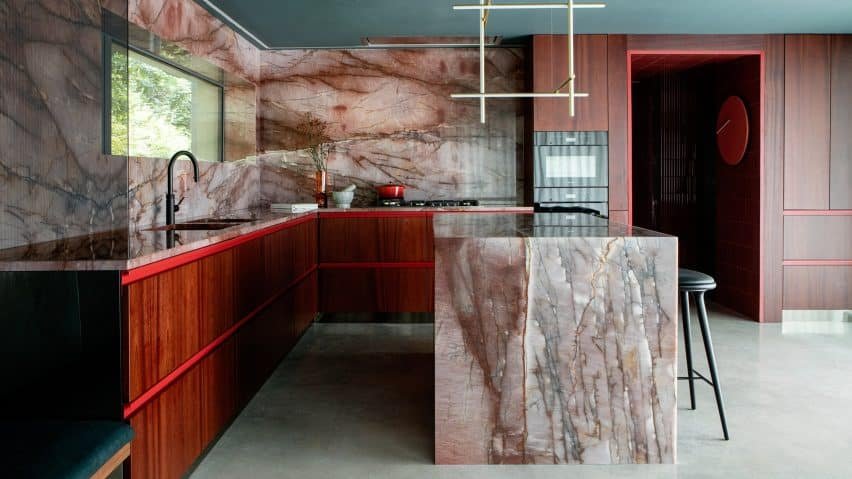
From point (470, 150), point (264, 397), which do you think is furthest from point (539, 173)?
point (264, 397)

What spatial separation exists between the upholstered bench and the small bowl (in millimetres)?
4121

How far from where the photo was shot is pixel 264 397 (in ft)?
12.9

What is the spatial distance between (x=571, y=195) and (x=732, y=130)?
1.72 m

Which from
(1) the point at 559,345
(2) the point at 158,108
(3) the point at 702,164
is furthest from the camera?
(3) the point at 702,164

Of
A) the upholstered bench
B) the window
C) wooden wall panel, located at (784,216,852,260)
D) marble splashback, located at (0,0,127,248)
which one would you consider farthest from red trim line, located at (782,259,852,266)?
the upholstered bench

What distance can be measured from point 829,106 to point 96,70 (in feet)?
18.2

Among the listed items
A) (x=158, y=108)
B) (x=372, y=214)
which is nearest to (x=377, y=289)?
(x=372, y=214)

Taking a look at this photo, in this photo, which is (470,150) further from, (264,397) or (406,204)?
(264,397)

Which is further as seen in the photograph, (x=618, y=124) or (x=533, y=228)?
(x=618, y=124)

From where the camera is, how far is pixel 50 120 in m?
2.50

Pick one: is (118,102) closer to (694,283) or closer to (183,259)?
(183,259)

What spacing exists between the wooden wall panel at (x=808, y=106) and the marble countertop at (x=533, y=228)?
9.59 feet

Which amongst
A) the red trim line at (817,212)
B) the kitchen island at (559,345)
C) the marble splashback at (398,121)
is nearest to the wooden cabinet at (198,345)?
the kitchen island at (559,345)

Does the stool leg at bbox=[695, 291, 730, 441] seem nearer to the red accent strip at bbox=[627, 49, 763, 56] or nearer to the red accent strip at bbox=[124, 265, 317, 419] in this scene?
the red accent strip at bbox=[124, 265, 317, 419]
